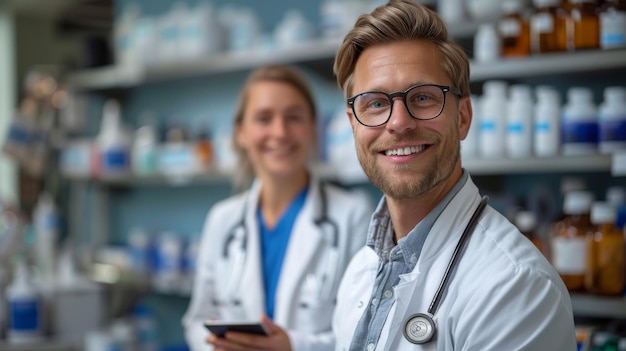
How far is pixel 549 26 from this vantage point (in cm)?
222

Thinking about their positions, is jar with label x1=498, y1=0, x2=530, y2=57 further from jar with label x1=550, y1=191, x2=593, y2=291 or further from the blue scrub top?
the blue scrub top

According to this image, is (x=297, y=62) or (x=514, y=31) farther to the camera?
(x=297, y=62)

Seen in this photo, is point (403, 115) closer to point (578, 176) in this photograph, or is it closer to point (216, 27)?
point (578, 176)

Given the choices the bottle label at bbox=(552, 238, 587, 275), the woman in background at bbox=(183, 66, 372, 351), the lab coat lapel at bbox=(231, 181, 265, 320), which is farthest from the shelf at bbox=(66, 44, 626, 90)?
the lab coat lapel at bbox=(231, 181, 265, 320)

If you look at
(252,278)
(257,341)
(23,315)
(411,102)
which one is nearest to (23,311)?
(23,315)

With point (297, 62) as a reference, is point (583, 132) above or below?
below

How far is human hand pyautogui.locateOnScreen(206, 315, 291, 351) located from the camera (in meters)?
1.75

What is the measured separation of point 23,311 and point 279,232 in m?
1.53

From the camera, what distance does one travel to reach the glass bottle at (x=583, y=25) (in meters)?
2.15

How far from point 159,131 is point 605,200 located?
242 cm

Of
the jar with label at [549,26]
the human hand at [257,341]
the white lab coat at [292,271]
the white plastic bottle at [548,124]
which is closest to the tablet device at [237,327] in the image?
the human hand at [257,341]

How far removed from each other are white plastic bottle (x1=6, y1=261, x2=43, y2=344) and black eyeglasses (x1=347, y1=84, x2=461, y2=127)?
2354mm

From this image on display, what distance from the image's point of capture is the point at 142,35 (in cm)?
366

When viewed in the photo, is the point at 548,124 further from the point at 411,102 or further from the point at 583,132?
the point at 411,102
